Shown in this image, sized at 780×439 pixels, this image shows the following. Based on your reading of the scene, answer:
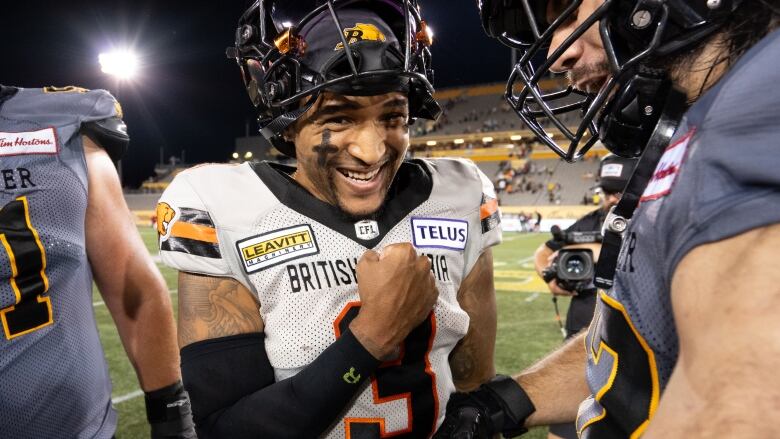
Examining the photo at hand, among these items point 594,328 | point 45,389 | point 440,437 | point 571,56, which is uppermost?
point 571,56

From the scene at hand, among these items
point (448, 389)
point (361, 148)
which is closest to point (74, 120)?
point (361, 148)

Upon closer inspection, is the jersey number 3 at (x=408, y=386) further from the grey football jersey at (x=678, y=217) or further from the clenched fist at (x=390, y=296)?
the grey football jersey at (x=678, y=217)

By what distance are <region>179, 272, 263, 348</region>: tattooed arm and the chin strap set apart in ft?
2.72

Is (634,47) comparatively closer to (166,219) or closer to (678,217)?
(678,217)

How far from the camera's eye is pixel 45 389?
1373mm

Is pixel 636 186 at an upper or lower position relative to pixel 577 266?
upper

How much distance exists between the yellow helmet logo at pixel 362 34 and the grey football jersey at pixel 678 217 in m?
0.89

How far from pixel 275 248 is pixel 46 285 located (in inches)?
25.6

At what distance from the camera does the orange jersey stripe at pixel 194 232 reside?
1302 millimetres

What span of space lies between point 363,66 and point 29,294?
1.05 m

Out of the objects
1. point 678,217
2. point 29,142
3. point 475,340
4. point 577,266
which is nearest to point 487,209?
point 475,340

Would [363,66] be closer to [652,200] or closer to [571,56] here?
[571,56]

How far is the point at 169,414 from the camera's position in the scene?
170 cm

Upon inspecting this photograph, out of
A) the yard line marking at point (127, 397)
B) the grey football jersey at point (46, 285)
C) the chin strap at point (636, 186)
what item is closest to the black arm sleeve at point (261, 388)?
the grey football jersey at point (46, 285)
